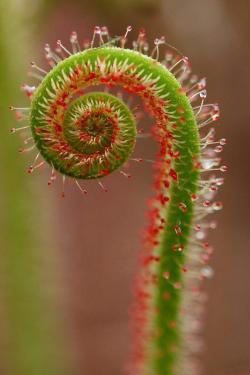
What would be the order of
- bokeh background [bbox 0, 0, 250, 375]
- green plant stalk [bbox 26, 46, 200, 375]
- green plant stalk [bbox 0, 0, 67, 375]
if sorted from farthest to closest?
1. bokeh background [bbox 0, 0, 250, 375]
2. green plant stalk [bbox 0, 0, 67, 375]
3. green plant stalk [bbox 26, 46, 200, 375]

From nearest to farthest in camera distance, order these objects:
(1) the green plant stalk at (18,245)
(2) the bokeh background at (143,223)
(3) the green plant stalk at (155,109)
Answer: (3) the green plant stalk at (155,109) < (1) the green plant stalk at (18,245) < (2) the bokeh background at (143,223)

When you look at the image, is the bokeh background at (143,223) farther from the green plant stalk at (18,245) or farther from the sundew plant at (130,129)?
the sundew plant at (130,129)

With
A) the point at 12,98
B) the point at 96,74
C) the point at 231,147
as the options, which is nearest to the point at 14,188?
the point at 12,98

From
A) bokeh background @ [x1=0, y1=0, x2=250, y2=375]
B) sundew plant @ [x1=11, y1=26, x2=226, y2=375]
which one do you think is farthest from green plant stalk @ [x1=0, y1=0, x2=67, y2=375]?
bokeh background @ [x1=0, y1=0, x2=250, y2=375]

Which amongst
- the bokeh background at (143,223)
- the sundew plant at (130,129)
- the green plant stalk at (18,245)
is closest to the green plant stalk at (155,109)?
the sundew plant at (130,129)

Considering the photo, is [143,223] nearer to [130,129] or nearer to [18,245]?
[18,245]

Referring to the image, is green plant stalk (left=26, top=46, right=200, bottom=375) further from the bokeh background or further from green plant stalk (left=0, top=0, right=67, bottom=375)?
the bokeh background

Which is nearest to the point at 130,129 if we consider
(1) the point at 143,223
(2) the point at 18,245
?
(2) the point at 18,245

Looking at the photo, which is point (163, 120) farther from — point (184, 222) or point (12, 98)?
point (12, 98)

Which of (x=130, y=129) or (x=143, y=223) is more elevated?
(x=143, y=223)

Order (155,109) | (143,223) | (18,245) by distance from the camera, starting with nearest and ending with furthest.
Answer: (155,109) < (18,245) < (143,223)

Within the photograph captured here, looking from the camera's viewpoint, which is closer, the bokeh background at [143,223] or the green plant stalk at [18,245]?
the green plant stalk at [18,245]
